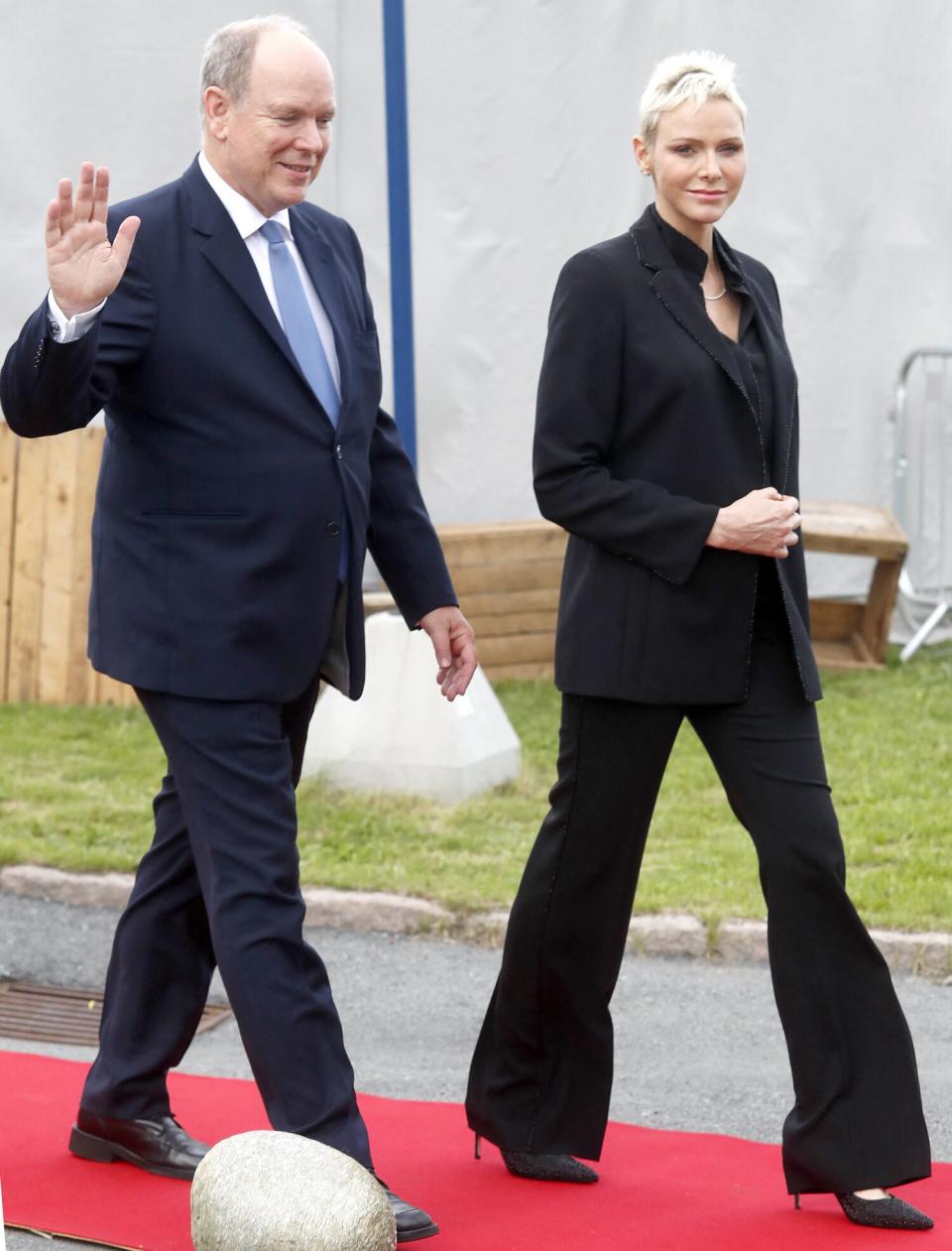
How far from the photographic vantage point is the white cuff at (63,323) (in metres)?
3.19

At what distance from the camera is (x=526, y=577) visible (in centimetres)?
900

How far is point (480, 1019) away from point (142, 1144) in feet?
5.04

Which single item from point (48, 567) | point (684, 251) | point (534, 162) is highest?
point (534, 162)

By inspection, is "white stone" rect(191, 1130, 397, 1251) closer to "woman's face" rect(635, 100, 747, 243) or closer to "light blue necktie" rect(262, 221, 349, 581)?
"light blue necktie" rect(262, 221, 349, 581)

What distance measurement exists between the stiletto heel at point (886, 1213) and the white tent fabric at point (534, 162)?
6430mm

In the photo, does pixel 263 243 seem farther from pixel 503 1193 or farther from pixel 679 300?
pixel 503 1193

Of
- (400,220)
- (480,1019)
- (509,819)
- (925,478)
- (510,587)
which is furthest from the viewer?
(925,478)

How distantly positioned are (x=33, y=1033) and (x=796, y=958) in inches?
90.4

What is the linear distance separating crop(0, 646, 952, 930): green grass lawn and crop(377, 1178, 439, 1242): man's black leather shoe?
233 centimetres

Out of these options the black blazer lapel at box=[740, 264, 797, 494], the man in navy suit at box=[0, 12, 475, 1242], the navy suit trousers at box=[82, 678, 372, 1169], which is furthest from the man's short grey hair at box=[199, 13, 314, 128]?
the navy suit trousers at box=[82, 678, 372, 1169]

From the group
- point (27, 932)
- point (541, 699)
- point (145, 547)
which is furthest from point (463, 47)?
point (145, 547)

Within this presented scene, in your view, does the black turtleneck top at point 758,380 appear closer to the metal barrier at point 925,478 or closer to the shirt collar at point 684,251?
the shirt collar at point 684,251

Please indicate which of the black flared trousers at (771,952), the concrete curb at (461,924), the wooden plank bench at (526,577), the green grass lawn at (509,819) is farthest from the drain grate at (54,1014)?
the wooden plank bench at (526,577)

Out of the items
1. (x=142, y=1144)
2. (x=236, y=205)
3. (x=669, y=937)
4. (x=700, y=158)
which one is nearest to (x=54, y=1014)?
(x=142, y=1144)
